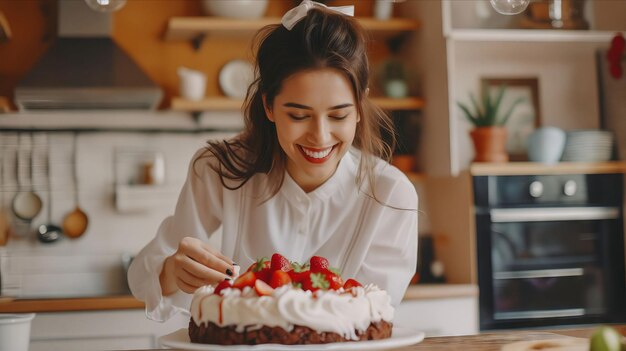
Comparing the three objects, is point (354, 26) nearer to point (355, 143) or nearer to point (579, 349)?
point (355, 143)

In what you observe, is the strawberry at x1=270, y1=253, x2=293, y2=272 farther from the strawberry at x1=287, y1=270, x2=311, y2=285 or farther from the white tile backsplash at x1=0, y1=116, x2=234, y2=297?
the white tile backsplash at x1=0, y1=116, x2=234, y2=297

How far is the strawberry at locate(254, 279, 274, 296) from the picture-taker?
4.01 ft

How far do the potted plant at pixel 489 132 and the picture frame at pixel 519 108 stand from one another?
0.74 ft

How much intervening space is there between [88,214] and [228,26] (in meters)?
1.03

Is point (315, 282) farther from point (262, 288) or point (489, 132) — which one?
point (489, 132)

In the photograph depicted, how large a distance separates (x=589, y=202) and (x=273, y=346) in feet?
7.52

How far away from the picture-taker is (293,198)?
5.89ft

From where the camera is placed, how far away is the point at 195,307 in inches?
50.5

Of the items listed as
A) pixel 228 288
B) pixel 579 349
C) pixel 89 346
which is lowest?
pixel 89 346

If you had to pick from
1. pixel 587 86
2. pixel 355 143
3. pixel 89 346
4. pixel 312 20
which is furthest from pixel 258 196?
pixel 587 86

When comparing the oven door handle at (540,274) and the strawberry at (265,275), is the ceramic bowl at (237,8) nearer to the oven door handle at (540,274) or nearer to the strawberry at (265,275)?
the oven door handle at (540,274)

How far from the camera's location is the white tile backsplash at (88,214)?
3.32 metres

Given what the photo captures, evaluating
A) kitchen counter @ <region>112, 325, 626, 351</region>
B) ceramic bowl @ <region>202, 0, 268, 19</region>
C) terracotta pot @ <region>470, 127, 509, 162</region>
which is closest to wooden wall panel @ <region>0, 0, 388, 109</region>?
ceramic bowl @ <region>202, 0, 268, 19</region>

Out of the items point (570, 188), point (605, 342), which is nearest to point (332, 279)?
point (605, 342)
